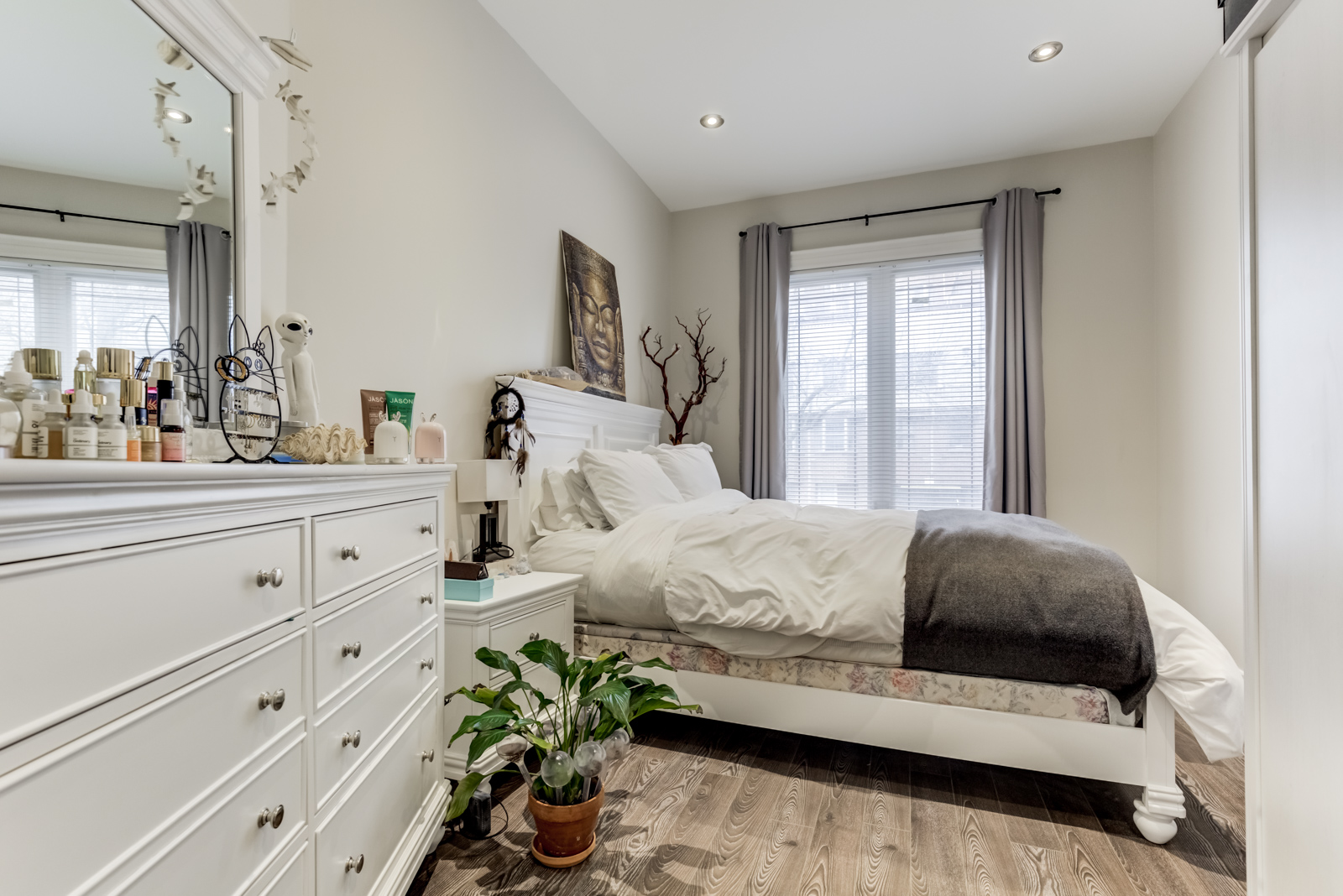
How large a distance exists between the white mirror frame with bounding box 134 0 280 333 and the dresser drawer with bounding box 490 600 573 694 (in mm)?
1000

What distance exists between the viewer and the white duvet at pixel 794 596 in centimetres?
161

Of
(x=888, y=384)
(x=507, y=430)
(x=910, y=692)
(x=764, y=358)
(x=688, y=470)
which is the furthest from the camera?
(x=764, y=358)

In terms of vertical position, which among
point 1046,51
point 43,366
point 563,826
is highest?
point 1046,51

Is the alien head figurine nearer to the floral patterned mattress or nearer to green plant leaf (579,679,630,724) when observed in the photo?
green plant leaf (579,679,630,724)

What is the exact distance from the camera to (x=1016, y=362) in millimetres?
3740

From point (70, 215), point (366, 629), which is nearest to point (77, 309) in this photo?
point (70, 215)

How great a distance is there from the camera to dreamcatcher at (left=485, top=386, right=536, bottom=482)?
96.7 inches

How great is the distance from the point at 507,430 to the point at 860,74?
233 cm

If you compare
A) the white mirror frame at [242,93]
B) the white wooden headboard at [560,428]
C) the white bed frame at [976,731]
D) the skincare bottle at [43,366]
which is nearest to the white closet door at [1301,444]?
the white bed frame at [976,731]

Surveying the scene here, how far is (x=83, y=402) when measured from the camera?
0.76m

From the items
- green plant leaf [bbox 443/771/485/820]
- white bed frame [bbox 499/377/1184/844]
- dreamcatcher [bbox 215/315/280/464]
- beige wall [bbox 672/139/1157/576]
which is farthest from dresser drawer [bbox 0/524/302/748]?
beige wall [bbox 672/139/1157/576]

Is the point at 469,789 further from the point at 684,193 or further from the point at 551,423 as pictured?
the point at 684,193

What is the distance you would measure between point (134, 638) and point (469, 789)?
3.32 feet

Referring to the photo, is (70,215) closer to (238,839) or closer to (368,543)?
(368,543)
